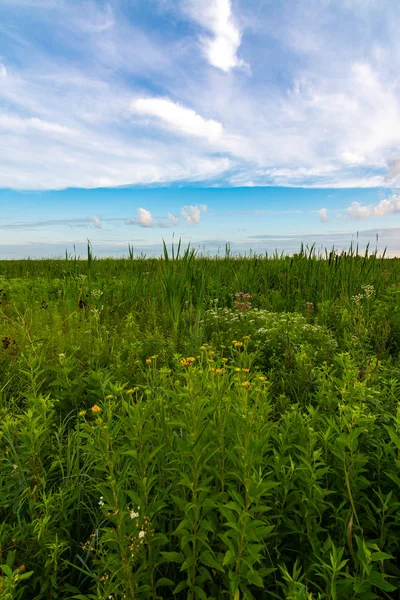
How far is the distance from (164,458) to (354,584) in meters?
0.91

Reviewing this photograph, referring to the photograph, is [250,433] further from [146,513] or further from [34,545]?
[34,545]

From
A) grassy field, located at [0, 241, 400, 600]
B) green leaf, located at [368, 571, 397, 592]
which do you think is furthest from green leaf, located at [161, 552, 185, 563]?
green leaf, located at [368, 571, 397, 592]

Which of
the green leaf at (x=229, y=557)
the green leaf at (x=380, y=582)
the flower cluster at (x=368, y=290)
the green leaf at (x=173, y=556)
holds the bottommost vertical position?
the green leaf at (x=380, y=582)

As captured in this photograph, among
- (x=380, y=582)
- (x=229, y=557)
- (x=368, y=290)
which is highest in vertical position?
(x=368, y=290)

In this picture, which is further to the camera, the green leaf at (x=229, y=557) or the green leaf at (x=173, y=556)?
the green leaf at (x=173, y=556)

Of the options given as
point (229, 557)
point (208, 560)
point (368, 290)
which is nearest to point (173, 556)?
point (208, 560)

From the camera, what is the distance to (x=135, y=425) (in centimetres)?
168

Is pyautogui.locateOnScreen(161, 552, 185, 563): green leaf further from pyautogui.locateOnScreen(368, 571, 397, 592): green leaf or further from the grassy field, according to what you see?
pyautogui.locateOnScreen(368, 571, 397, 592): green leaf

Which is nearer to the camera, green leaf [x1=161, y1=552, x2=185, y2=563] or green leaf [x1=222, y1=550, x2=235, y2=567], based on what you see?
green leaf [x1=222, y1=550, x2=235, y2=567]

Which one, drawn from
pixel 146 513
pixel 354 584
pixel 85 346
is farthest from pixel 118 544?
pixel 85 346

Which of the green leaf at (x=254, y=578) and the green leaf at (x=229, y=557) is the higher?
the green leaf at (x=229, y=557)

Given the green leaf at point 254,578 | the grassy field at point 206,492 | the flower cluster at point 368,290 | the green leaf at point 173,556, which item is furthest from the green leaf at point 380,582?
the flower cluster at point 368,290

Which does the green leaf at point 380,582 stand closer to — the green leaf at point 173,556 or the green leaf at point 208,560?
the green leaf at point 208,560

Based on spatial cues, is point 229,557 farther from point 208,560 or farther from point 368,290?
point 368,290
